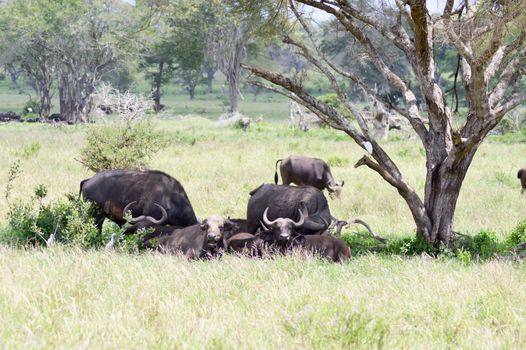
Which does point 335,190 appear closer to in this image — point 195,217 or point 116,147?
point 195,217

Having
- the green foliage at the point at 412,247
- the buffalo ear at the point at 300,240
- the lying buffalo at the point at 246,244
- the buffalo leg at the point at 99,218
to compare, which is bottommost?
the buffalo leg at the point at 99,218

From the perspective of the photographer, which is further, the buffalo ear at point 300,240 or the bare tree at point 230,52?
the bare tree at point 230,52

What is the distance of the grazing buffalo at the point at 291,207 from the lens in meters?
11.1

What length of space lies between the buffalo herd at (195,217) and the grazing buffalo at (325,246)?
13 mm

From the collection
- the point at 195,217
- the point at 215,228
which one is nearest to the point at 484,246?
the point at 215,228

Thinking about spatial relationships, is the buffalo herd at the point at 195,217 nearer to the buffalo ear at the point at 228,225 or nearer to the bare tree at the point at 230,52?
the buffalo ear at the point at 228,225

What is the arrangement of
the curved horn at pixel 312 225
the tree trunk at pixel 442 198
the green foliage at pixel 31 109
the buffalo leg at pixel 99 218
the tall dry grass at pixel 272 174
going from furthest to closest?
1. the green foliage at pixel 31 109
2. the tall dry grass at pixel 272 174
3. the buffalo leg at pixel 99 218
4. the curved horn at pixel 312 225
5. the tree trunk at pixel 442 198

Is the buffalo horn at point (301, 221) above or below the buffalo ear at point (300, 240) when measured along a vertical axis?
above

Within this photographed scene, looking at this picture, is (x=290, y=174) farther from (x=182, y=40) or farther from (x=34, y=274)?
(x=182, y=40)

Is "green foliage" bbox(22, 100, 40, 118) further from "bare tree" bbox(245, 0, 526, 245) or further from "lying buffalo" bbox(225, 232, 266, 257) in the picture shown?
"bare tree" bbox(245, 0, 526, 245)

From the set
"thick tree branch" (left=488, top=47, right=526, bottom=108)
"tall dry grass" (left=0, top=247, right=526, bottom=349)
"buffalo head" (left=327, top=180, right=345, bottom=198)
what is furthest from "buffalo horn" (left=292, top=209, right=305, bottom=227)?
"buffalo head" (left=327, top=180, right=345, bottom=198)

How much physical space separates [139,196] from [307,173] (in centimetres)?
647

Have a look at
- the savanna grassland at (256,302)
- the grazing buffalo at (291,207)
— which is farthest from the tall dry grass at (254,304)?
the grazing buffalo at (291,207)

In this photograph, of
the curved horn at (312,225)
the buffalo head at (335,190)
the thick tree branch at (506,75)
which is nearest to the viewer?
the thick tree branch at (506,75)
